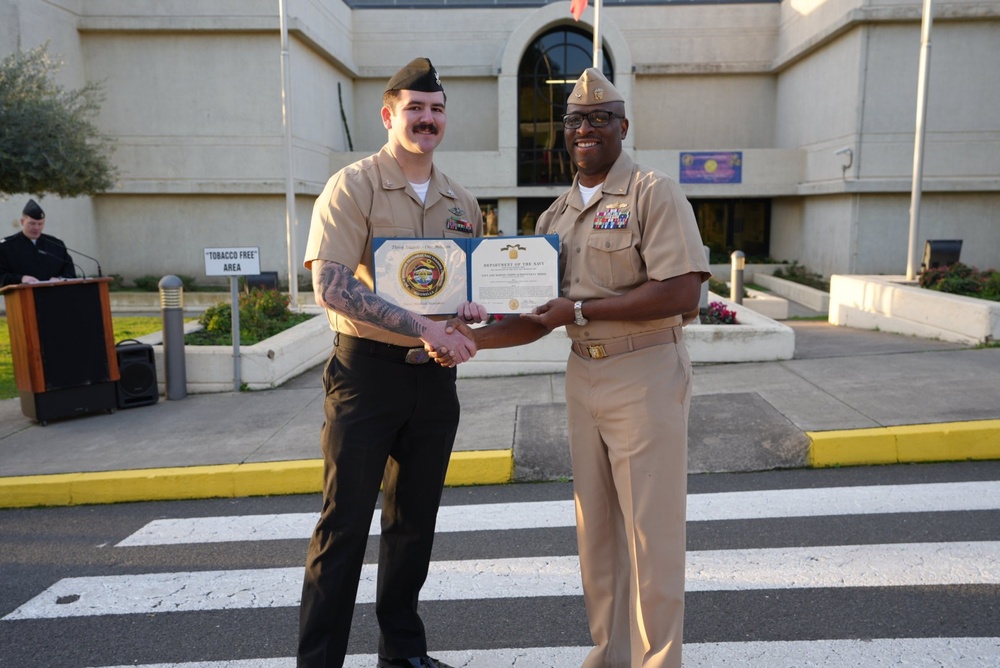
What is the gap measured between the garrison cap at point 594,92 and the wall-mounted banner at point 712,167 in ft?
78.5

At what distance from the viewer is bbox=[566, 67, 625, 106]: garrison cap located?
2.99 m

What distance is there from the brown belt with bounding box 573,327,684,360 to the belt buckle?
0.66 m

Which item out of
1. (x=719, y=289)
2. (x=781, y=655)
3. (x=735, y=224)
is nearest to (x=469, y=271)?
(x=781, y=655)

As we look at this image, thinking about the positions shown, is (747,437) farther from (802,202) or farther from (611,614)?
(802,202)

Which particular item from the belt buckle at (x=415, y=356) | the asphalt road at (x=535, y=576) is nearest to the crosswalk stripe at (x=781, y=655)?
the asphalt road at (x=535, y=576)

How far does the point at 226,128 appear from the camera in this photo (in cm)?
2209

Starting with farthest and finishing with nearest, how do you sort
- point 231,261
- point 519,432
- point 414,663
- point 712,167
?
1. point 712,167
2. point 231,261
3. point 519,432
4. point 414,663

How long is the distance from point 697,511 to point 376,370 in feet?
9.67

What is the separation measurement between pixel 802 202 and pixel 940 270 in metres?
12.7

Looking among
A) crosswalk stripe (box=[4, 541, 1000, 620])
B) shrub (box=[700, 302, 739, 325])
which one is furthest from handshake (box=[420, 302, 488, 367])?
shrub (box=[700, 302, 739, 325])

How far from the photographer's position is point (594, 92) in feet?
9.82

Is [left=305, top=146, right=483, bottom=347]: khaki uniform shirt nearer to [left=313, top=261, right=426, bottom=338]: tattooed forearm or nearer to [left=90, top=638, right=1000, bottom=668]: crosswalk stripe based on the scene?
[left=313, top=261, right=426, bottom=338]: tattooed forearm

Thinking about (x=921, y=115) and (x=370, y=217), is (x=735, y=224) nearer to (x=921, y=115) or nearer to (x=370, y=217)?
(x=921, y=115)

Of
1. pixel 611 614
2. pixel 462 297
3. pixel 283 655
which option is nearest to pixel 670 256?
pixel 462 297
